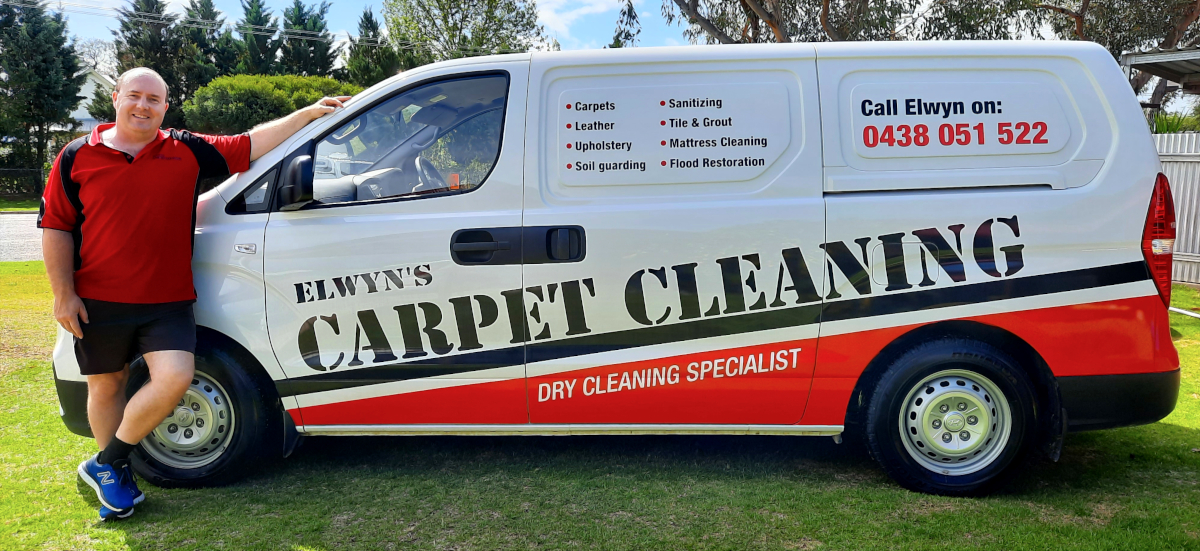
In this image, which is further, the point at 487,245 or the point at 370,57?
the point at 370,57

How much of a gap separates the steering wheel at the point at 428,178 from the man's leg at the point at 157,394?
1.16m

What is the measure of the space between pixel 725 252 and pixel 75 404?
2876 millimetres

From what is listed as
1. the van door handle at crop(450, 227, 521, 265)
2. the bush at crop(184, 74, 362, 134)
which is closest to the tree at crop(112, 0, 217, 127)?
the bush at crop(184, 74, 362, 134)

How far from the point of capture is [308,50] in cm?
3644

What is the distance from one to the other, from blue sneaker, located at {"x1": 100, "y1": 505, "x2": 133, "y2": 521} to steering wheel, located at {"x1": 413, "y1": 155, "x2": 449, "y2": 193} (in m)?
1.70

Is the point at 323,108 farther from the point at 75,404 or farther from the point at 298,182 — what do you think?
the point at 75,404

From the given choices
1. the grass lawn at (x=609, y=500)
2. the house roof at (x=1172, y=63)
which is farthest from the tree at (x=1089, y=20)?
the grass lawn at (x=609, y=500)

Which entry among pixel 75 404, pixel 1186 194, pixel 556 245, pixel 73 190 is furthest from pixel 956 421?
pixel 1186 194

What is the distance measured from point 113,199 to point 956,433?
3.48 meters

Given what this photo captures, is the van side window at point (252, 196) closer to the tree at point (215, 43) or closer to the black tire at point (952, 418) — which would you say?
the black tire at point (952, 418)

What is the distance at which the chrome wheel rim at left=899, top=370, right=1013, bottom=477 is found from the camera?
10.9 ft

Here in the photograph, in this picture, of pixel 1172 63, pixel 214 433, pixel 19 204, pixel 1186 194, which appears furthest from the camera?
pixel 19 204

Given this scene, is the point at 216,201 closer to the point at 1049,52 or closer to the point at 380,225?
the point at 380,225

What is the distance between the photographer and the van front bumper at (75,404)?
3516 mm
